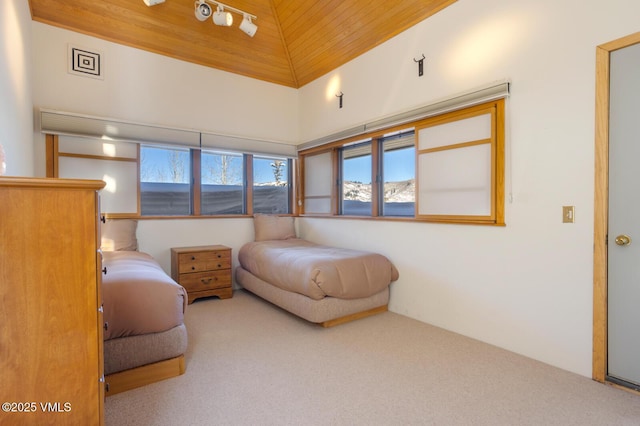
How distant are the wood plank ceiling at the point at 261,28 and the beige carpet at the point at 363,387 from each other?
9.91 feet

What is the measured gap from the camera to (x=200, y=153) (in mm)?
4312

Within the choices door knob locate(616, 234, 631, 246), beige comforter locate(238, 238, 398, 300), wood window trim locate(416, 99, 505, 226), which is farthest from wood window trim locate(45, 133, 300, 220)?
door knob locate(616, 234, 631, 246)

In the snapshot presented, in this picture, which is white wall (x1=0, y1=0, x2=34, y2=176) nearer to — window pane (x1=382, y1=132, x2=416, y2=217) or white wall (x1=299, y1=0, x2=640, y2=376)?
white wall (x1=299, y1=0, x2=640, y2=376)

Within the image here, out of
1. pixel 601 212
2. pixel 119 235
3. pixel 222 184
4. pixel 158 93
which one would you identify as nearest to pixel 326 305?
pixel 601 212

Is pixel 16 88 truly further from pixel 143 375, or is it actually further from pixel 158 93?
pixel 143 375

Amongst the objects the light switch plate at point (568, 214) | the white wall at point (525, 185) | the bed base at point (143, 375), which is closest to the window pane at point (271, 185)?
the white wall at point (525, 185)

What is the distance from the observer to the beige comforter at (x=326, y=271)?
292 centimetres

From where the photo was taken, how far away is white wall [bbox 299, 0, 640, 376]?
2160 millimetres

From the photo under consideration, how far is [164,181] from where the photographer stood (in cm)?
409

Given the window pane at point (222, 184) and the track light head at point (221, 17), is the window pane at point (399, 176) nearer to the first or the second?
the window pane at point (222, 184)

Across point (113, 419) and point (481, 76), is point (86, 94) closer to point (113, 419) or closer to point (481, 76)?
point (113, 419)

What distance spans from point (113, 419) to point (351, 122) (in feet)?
11.6

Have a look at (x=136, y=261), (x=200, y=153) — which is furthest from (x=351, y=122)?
(x=136, y=261)

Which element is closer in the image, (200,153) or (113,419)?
(113,419)
